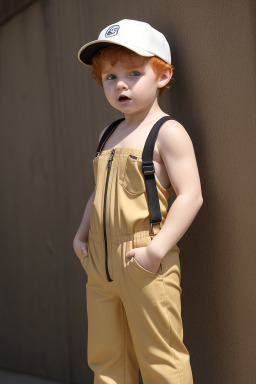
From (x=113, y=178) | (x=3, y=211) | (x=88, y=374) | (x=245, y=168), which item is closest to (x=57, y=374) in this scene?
(x=88, y=374)

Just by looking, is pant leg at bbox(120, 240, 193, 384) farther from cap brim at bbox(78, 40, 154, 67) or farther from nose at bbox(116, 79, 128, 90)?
cap brim at bbox(78, 40, 154, 67)

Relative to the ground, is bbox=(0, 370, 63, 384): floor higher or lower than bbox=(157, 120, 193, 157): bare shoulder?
lower

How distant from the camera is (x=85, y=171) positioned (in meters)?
3.28

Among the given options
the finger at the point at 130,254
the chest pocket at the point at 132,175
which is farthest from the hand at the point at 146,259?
the chest pocket at the point at 132,175

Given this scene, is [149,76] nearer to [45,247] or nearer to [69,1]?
[69,1]

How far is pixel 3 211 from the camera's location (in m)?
4.07

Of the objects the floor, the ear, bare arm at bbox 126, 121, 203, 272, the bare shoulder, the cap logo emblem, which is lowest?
the floor

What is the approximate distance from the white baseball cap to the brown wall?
0.15 meters

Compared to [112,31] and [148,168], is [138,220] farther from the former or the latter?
[112,31]

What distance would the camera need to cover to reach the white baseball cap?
2311mm

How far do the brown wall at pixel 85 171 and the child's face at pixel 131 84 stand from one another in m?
0.20

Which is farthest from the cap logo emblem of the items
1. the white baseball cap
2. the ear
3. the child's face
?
the ear

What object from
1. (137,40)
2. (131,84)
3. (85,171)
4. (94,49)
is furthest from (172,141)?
(85,171)

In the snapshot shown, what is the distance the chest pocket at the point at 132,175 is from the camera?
2291mm
